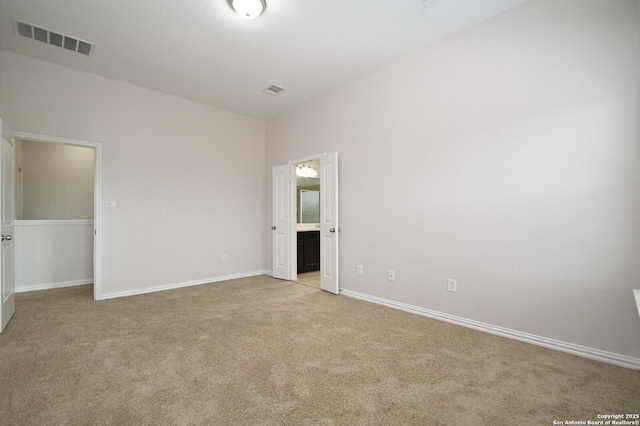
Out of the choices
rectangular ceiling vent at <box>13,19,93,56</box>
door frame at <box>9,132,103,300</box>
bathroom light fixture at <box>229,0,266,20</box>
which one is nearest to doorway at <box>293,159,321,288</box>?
bathroom light fixture at <box>229,0,266,20</box>

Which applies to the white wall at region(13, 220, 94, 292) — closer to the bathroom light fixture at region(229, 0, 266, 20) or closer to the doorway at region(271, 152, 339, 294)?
the doorway at region(271, 152, 339, 294)

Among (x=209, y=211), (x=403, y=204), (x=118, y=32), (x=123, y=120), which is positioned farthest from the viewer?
(x=209, y=211)

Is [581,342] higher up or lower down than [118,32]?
lower down

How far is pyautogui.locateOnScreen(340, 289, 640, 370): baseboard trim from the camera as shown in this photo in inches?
86.3

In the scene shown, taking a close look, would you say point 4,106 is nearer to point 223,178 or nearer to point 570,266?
point 223,178

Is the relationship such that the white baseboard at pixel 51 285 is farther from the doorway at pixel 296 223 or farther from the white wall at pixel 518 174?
the white wall at pixel 518 174

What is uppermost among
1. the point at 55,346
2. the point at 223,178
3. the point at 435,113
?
the point at 435,113

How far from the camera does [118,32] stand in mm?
3057

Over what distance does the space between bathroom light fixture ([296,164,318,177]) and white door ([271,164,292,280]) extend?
5.95 feet

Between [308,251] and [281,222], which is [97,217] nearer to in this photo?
[281,222]

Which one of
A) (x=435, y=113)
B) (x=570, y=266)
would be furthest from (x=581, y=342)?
(x=435, y=113)

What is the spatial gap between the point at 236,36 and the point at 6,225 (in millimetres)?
3039

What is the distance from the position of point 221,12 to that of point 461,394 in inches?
142

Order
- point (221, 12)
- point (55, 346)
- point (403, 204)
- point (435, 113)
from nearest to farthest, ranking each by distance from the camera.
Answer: point (55, 346) < point (221, 12) < point (435, 113) < point (403, 204)
